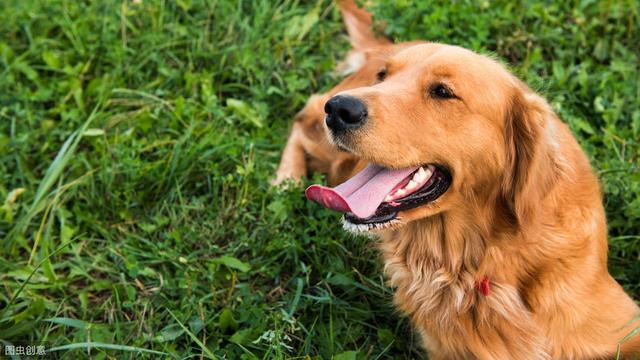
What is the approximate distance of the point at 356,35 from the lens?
196 inches

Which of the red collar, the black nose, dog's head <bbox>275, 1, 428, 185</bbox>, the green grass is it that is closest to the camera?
the black nose

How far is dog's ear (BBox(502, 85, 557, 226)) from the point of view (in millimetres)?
2789

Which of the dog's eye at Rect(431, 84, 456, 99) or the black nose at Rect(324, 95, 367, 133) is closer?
the black nose at Rect(324, 95, 367, 133)

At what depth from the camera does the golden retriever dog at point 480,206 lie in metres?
2.79

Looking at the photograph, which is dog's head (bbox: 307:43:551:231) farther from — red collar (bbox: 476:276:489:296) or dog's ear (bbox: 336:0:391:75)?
dog's ear (bbox: 336:0:391:75)

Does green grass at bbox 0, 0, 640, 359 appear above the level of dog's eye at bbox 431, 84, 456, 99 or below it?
below

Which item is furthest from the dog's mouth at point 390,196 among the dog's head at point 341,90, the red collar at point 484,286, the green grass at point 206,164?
the dog's head at point 341,90

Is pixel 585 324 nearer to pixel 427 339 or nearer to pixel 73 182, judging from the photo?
pixel 427 339

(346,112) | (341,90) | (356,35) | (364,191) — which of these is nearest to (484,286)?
(364,191)

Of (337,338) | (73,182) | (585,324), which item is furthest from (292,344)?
(73,182)

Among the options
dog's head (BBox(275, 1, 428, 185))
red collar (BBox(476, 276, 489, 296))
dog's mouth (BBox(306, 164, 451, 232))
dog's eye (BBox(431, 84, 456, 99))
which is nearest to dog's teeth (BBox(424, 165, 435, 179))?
dog's mouth (BBox(306, 164, 451, 232))

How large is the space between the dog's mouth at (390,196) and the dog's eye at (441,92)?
290mm

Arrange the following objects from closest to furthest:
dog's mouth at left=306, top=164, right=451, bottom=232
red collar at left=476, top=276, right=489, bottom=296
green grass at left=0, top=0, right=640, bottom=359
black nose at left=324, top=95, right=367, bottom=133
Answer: black nose at left=324, top=95, right=367, bottom=133, dog's mouth at left=306, top=164, right=451, bottom=232, red collar at left=476, top=276, right=489, bottom=296, green grass at left=0, top=0, right=640, bottom=359

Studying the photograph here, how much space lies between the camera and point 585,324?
2998 mm
